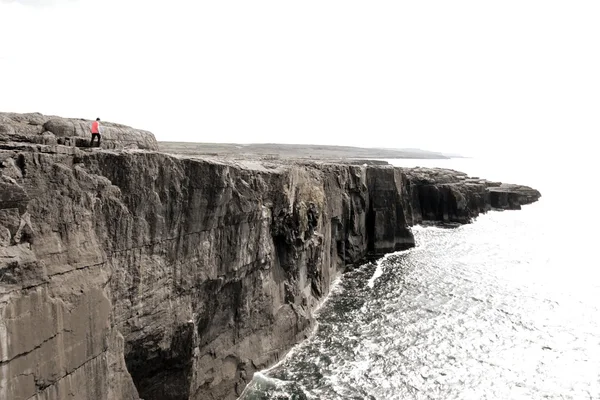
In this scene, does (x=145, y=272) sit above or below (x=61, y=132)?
below

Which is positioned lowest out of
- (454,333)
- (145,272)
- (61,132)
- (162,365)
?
(454,333)

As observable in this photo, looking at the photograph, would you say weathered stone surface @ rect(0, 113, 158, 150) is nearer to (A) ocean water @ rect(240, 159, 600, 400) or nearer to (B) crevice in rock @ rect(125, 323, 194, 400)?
(B) crevice in rock @ rect(125, 323, 194, 400)

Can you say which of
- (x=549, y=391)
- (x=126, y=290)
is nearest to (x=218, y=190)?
(x=126, y=290)

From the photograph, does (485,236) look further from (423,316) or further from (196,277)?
(196,277)

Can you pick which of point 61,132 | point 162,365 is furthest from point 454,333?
point 61,132

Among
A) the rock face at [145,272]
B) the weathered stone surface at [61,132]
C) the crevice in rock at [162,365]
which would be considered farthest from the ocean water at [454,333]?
the weathered stone surface at [61,132]

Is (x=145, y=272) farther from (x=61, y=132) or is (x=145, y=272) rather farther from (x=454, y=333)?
(x=454, y=333)

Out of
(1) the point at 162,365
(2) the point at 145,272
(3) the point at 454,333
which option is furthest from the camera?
(3) the point at 454,333

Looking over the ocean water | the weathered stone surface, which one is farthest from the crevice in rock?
the weathered stone surface

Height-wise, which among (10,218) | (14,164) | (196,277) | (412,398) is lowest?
(412,398)
